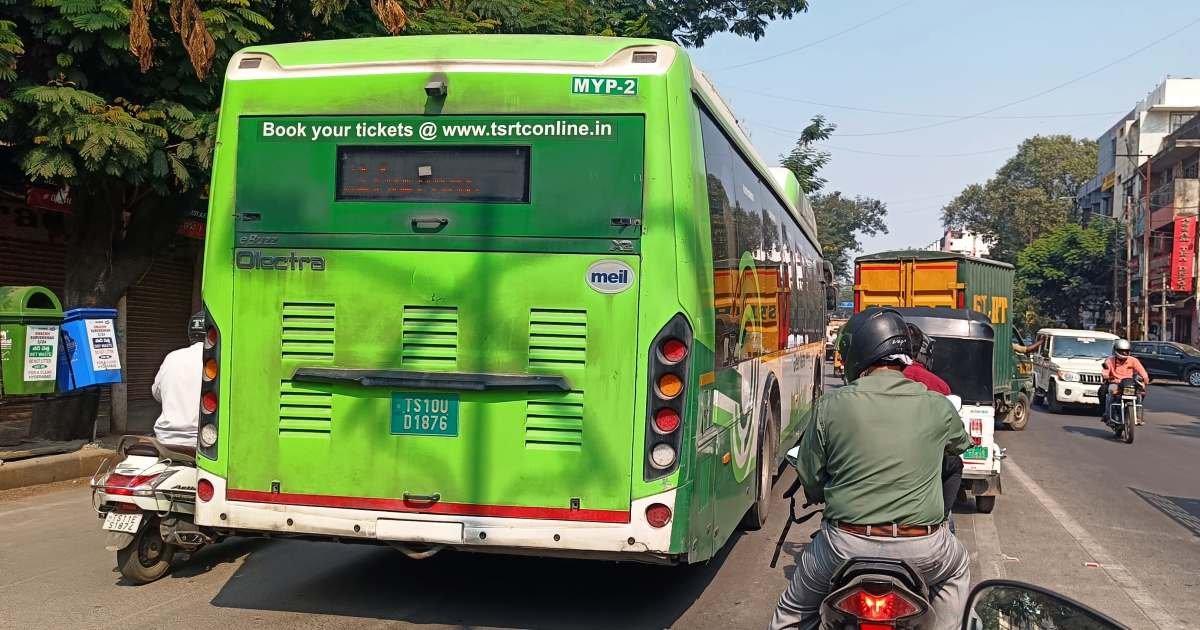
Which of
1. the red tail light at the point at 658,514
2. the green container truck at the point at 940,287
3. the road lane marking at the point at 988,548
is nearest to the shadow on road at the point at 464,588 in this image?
the red tail light at the point at 658,514

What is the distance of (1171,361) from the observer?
38.3m

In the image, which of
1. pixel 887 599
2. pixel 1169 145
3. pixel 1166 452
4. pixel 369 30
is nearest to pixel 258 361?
pixel 887 599

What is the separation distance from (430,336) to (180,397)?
2233mm

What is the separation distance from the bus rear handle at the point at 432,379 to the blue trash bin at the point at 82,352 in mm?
6938

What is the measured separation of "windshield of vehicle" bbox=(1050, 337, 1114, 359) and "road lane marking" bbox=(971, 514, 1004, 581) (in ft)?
47.3

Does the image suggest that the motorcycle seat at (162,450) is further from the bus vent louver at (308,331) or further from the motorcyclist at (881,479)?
the motorcyclist at (881,479)

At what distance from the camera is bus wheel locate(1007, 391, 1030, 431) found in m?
18.8

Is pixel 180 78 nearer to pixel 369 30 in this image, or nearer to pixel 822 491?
pixel 369 30

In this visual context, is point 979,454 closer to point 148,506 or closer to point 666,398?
point 666,398

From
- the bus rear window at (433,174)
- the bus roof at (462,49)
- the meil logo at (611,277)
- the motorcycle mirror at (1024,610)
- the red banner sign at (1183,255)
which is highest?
the red banner sign at (1183,255)

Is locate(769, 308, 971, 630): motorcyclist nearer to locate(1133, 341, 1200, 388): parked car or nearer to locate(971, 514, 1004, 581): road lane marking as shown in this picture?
locate(971, 514, 1004, 581): road lane marking

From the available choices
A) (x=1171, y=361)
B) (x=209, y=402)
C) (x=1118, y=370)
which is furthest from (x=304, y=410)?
(x=1171, y=361)

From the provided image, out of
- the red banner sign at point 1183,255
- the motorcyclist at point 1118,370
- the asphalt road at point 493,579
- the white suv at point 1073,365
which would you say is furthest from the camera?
the red banner sign at point 1183,255

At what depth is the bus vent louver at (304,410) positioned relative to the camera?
5.51 m
